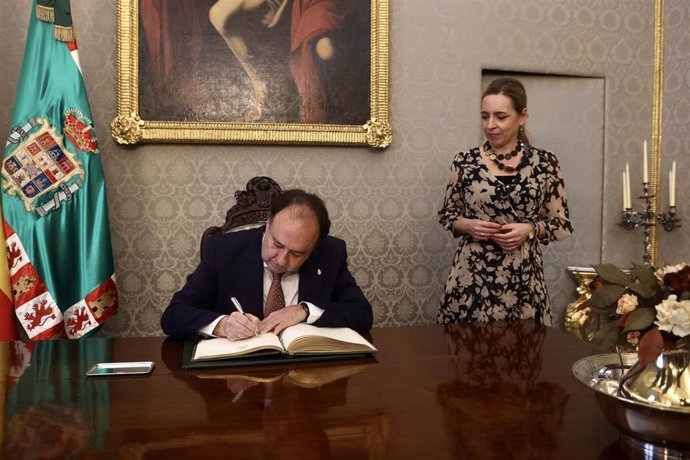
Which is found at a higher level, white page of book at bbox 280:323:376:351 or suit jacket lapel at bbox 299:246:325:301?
suit jacket lapel at bbox 299:246:325:301

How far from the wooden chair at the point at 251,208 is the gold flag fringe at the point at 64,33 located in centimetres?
117

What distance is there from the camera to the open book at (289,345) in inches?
68.6

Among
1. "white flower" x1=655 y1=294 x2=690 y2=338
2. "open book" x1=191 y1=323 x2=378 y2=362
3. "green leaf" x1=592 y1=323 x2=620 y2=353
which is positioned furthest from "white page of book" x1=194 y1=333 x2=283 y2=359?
"white flower" x1=655 y1=294 x2=690 y2=338

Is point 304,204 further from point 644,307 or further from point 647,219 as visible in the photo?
point 647,219

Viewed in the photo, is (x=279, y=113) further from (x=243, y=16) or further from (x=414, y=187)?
(x=414, y=187)

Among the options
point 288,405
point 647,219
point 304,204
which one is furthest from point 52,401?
point 647,219

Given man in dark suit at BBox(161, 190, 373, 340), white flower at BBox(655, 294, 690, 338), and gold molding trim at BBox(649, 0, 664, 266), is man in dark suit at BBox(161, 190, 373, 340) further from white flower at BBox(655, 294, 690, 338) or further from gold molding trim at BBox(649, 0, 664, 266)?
gold molding trim at BBox(649, 0, 664, 266)

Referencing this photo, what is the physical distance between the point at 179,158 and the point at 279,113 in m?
0.64

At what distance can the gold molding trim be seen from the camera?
419 centimetres

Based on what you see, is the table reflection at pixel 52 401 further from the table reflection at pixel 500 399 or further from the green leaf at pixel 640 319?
the green leaf at pixel 640 319

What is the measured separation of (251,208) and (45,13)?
55.4 inches

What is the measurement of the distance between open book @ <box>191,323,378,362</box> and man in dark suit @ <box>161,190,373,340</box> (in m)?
0.10

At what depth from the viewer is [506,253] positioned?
2.96 m

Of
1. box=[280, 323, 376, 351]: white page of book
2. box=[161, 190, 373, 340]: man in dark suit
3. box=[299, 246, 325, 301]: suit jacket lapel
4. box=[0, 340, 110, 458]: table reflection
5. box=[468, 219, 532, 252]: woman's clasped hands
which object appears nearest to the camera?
box=[0, 340, 110, 458]: table reflection
